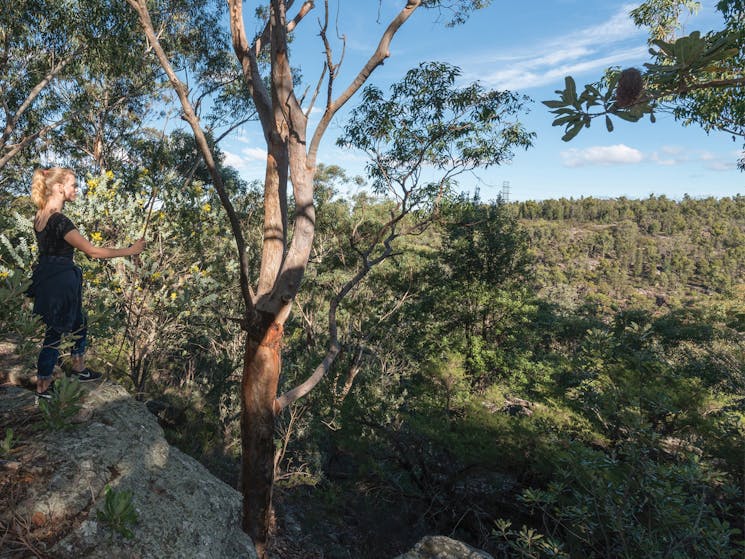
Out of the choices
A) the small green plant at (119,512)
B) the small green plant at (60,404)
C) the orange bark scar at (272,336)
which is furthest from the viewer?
the orange bark scar at (272,336)

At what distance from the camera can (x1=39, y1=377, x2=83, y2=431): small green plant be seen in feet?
7.22

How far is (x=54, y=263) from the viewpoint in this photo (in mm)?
2674

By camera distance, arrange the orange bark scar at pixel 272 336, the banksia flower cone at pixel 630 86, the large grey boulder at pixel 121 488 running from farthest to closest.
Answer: the orange bark scar at pixel 272 336
the large grey boulder at pixel 121 488
the banksia flower cone at pixel 630 86

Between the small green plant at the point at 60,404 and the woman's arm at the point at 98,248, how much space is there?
755 mm

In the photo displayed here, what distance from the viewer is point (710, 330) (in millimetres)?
22125

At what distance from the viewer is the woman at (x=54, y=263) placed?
8.52 ft

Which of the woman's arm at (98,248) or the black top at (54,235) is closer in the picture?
the woman's arm at (98,248)

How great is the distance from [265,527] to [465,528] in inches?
222

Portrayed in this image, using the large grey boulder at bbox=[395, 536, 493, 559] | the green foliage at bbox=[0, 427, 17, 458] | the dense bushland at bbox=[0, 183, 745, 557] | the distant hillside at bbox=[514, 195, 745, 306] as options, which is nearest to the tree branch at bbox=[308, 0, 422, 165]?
the dense bushland at bbox=[0, 183, 745, 557]

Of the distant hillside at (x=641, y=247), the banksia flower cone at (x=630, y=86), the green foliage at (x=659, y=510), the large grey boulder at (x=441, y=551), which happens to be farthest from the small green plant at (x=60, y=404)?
the distant hillside at (x=641, y=247)

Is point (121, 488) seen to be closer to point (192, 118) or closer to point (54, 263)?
point (54, 263)

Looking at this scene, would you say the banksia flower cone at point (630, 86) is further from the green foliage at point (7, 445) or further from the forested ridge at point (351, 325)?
the green foliage at point (7, 445)

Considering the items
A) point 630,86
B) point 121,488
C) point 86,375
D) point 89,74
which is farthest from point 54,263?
point 89,74

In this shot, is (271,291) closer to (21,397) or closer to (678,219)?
(21,397)
